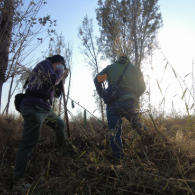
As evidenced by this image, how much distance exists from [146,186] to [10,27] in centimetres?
468

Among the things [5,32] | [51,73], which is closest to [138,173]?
[51,73]

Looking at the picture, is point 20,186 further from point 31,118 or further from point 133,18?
point 133,18

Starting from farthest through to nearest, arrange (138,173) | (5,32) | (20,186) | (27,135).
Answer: (5,32) < (27,135) < (20,186) < (138,173)

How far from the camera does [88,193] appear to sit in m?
1.18

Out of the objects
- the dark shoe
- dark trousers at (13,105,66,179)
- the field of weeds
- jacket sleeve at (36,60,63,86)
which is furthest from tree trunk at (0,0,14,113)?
the field of weeds

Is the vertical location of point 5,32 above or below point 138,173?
above

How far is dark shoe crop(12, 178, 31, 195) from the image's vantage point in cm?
168

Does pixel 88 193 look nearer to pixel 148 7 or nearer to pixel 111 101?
pixel 111 101

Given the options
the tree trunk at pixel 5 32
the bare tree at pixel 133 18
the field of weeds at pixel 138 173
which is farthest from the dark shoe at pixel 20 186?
the bare tree at pixel 133 18

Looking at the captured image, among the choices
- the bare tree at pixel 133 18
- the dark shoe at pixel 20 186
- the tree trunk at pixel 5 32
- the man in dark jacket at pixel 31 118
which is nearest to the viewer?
the dark shoe at pixel 20 186

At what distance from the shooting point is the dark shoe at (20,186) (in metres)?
1.68

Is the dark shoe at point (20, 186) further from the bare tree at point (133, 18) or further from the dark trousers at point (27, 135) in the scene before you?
the bare tree at point (133, 18)

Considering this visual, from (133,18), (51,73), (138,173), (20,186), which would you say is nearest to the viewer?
(138,173)

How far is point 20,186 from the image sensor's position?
1717 mm
